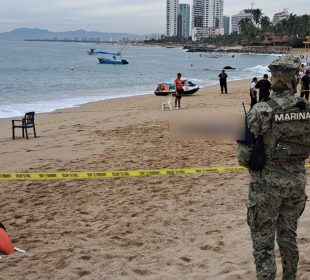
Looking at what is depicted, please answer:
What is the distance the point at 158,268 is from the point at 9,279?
4.93ft

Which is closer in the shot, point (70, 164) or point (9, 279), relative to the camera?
point (9, 279)

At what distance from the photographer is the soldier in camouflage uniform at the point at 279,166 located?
320cm

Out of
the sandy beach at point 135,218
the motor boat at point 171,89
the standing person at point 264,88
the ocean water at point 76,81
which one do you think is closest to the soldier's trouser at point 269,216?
the sandy beach at point 135,218

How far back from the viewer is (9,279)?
176 inches

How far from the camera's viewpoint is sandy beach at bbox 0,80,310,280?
181 inches

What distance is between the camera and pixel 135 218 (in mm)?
6082

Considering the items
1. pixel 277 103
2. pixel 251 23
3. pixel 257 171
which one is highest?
pixel 251 23

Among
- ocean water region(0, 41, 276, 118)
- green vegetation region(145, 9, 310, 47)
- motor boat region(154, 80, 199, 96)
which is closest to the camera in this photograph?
motor boat region(154, 80, 199, 96)

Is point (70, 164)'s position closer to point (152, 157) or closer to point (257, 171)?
point (152, 157)

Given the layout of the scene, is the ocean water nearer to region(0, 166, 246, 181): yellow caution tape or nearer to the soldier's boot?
region(0, 166, 246, 181): yellow caution tape

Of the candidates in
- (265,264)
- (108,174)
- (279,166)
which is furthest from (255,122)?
(108,174)

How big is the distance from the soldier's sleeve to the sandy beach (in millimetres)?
742

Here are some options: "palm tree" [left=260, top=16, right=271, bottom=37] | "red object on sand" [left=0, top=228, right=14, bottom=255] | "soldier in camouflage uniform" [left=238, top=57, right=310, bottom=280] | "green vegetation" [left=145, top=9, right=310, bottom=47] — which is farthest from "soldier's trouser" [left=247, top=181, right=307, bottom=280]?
"palm tree" [left=260, top=16, right=271, bottom=37]

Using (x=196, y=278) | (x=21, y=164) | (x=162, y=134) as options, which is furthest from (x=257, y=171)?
(x=162, y=134)
